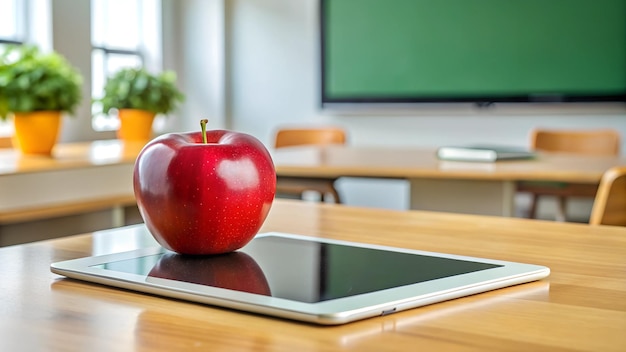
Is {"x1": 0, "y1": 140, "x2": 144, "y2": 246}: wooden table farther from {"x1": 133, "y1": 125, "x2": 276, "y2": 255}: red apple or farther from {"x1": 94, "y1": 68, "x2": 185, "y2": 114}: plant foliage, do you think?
{"x1": 133, "y1": 125, "x2": 276, "y2": 255}: red apple

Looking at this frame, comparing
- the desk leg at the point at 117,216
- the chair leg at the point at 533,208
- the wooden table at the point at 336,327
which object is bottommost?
the chair leg at the point at 533,208

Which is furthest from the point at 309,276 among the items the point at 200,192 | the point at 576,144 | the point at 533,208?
the point at 533,208

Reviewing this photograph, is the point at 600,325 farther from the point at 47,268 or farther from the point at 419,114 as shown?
the point at 419,114

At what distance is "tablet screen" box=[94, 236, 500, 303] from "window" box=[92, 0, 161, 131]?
4.40 metres

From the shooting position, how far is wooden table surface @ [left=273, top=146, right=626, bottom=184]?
260cm

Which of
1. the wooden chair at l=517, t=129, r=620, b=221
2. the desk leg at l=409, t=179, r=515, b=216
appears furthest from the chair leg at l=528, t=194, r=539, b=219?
the desk leg at l=409, t=179, r=515, b=216

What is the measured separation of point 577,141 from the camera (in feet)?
13.4

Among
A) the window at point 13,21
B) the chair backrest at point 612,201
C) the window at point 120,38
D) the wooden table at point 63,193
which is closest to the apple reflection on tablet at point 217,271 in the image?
the chair backrest at point 612,201

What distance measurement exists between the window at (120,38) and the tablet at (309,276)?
4.41m

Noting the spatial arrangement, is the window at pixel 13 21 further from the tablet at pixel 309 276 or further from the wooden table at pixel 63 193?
the tablet at pixel 309 276

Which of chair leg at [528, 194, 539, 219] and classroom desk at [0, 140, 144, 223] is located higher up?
classroom desk at [0, 140, 144, 223]

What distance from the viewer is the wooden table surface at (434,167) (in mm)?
2596

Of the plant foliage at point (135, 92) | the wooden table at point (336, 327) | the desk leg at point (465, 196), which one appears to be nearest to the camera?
the wooden table at point (336, 327)

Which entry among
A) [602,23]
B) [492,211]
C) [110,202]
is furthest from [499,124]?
[110,202]
